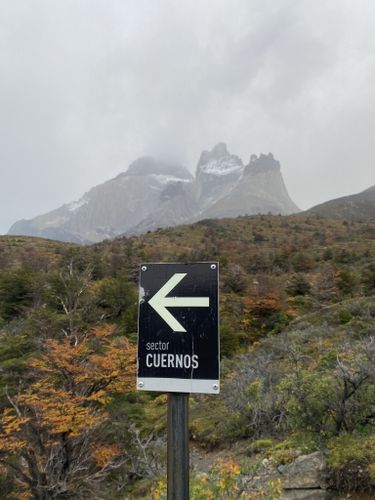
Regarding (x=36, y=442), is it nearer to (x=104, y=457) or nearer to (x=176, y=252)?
(x=104, y=457)

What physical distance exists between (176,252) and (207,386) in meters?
29.6

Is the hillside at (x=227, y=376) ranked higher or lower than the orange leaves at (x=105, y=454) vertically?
higher

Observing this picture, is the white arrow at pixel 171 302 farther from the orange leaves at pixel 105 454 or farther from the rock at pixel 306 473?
the orange leaves at pixel 105 454

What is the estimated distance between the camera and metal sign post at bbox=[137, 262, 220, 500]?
170 cm

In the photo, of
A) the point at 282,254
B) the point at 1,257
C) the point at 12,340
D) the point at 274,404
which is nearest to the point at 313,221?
the point at 282,254

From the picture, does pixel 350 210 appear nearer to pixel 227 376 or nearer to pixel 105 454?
pixel 227 376

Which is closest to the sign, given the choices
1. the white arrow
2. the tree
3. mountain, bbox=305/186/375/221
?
the white arrow

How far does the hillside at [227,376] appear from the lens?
4.82m

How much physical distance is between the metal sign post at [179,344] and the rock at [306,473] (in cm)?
339

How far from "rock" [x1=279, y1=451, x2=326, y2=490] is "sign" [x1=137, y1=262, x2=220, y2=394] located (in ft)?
11.8

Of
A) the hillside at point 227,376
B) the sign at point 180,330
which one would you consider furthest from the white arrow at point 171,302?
the hillside at point 227,376

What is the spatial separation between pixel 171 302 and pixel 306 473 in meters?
3.87

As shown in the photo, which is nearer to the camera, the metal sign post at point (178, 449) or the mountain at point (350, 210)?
the metal sign post at point (178, 449)

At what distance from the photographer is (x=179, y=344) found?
1737 millimetres
